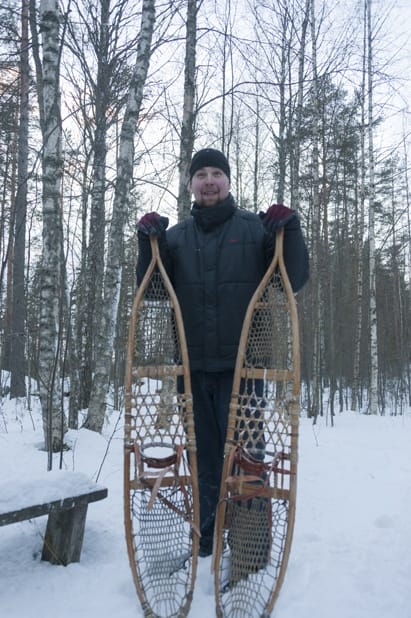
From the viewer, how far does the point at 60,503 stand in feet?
6.79

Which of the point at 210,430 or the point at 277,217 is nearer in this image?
the point at 277,217

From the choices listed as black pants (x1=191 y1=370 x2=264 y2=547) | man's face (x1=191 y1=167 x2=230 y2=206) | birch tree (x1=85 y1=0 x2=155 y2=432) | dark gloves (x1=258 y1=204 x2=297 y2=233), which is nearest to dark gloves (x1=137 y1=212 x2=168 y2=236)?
man's face (x1=191 y1=167 x2=230 y2=206)

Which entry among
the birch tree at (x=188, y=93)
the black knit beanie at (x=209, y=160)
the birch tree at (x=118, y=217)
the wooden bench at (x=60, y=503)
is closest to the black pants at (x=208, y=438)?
the wooden bench at (x=60, y=503)

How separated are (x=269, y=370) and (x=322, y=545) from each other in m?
1.10

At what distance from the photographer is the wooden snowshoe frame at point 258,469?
1941 millimetres

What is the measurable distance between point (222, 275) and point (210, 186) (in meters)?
0.47

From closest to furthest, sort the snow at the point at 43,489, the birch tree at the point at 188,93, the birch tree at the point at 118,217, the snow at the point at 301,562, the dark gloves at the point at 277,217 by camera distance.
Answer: the snow at the point at 301,562, the snow at the point at 43,489, the dark gloves at the point at 277,217, the birch tree at the point at 118,217, the birch tree at the point at 188,93

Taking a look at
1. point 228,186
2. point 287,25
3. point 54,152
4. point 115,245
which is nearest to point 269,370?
point 228,186

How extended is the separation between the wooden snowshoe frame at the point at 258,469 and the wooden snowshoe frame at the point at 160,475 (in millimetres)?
175

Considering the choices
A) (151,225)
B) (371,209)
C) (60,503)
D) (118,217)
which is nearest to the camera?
(60,503)

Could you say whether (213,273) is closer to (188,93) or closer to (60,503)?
(60,503)

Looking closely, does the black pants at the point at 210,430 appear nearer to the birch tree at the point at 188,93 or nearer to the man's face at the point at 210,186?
the man's face at the point at 210,186

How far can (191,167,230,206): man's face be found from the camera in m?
2.33

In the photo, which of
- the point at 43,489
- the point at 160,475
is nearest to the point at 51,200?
the point at 43,489
